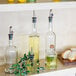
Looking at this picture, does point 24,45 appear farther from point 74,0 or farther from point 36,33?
point 74,0

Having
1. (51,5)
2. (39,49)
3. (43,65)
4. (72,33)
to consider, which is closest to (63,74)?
(43,65)

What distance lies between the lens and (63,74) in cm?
134

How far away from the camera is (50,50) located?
4.59ft

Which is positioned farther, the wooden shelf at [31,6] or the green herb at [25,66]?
the green herb at [25,66]

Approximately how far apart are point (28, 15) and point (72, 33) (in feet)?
1.25

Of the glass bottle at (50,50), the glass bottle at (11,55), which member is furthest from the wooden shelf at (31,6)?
the glass bottle at (11,55)

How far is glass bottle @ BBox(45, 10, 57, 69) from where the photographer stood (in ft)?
4.45

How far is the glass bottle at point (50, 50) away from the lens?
1.36 m

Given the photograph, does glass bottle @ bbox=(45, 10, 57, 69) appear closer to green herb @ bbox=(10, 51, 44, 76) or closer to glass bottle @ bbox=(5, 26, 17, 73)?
green herb @ bbox=(10, 51, 44, 76)

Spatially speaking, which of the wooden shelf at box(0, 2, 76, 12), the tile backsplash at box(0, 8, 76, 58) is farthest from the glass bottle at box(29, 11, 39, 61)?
the wooden shelf at box(0, 2, 76, 12)

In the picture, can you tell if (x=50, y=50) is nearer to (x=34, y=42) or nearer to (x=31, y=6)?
(x=34, y=42)

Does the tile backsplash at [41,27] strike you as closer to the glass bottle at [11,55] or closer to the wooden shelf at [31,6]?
the glass bottle at [11,55]

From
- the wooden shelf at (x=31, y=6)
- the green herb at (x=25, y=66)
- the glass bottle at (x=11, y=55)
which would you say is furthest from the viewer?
the glass bottle at (x=11, y=55)

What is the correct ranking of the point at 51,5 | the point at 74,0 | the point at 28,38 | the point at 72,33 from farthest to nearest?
the point at 72,33, the point at 28,38, the point at 74,0, the point at 51,5
